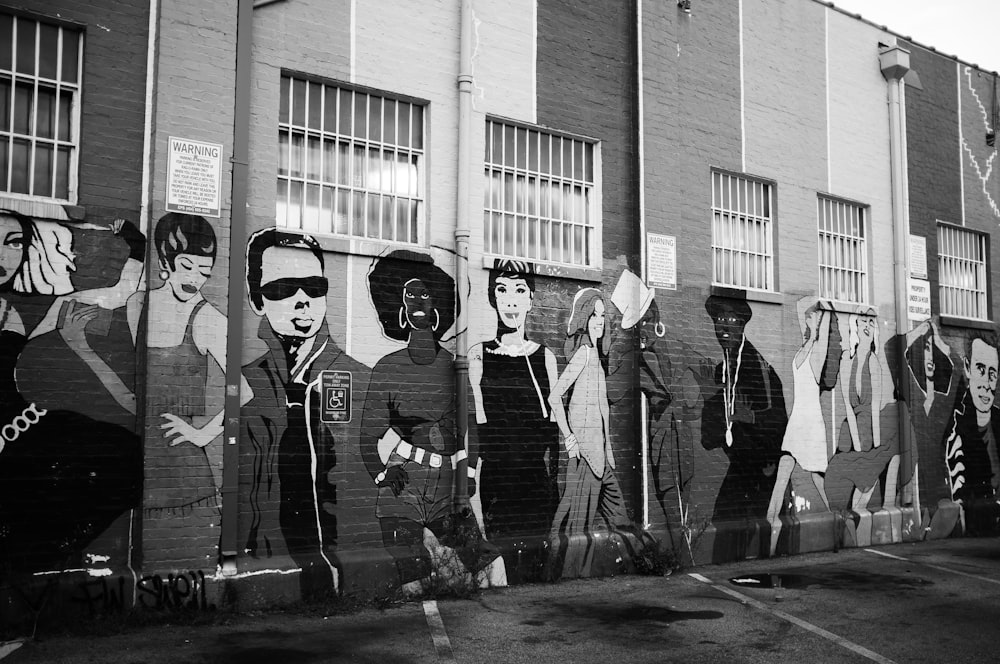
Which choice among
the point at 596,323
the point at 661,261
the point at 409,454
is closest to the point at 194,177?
the point at 409,454

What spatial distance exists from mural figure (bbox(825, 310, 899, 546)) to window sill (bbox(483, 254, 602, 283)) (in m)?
4.50

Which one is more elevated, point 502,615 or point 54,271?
point 54,271

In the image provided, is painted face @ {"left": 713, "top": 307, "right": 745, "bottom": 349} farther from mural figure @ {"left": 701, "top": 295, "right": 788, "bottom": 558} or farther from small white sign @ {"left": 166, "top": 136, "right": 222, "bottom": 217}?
small white sign @ {"left": 166, "top": 136, "right": 222, "bottom": 217}

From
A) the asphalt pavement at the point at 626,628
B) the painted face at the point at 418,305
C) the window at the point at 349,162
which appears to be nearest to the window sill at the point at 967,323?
the asphalt pavement at the point at 626,628

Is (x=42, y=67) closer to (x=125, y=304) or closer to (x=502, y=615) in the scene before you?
(x=125, y=304)

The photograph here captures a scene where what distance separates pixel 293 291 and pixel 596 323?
3.52 metres

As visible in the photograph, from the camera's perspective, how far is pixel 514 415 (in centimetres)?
939

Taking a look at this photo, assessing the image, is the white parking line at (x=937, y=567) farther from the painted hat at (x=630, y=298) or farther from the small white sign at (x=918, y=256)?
the painted hat at (x=630, y=298)

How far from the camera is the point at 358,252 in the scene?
8.48m

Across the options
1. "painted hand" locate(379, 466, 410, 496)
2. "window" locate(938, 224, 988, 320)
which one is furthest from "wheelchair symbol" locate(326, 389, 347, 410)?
"window" locate(938, 224, 988, 320)

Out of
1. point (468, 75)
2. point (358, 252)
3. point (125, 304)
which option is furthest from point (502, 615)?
point (468, 75)

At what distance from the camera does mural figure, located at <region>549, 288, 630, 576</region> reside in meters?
9.67

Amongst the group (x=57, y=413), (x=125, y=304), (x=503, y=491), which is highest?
(x=125, y=304)

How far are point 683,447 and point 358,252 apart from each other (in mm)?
4574
